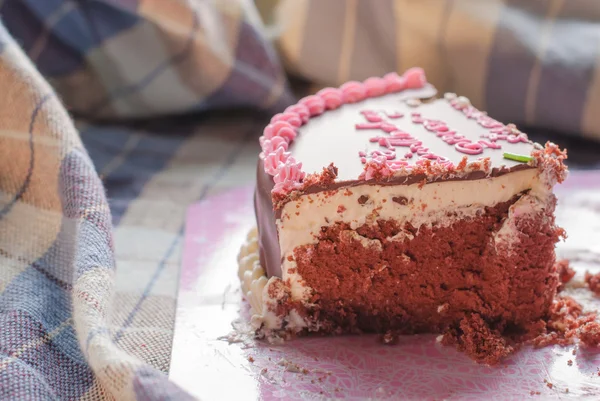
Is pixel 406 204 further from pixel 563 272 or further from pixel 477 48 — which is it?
pixel 477 48

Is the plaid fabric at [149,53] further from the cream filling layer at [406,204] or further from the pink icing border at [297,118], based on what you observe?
the cream filling layer at [406,204]

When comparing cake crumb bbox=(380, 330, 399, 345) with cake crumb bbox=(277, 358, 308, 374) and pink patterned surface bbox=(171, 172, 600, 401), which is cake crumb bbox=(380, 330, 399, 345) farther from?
cake crumb bbox=(277, 358, 308, 374)

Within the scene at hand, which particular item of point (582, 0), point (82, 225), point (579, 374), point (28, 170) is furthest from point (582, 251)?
point (28, 170)

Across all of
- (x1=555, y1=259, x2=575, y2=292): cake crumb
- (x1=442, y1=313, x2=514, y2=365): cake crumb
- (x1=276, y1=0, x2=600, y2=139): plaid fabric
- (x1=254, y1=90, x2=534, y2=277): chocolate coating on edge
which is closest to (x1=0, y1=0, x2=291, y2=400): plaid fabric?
(x1=276, y1=0, x2=600, y2=139): plaid fabric

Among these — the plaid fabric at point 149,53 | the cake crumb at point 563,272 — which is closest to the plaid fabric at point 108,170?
the plaid fabric at point 149,53

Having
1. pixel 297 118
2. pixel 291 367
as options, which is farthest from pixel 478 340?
pixel 297 118
